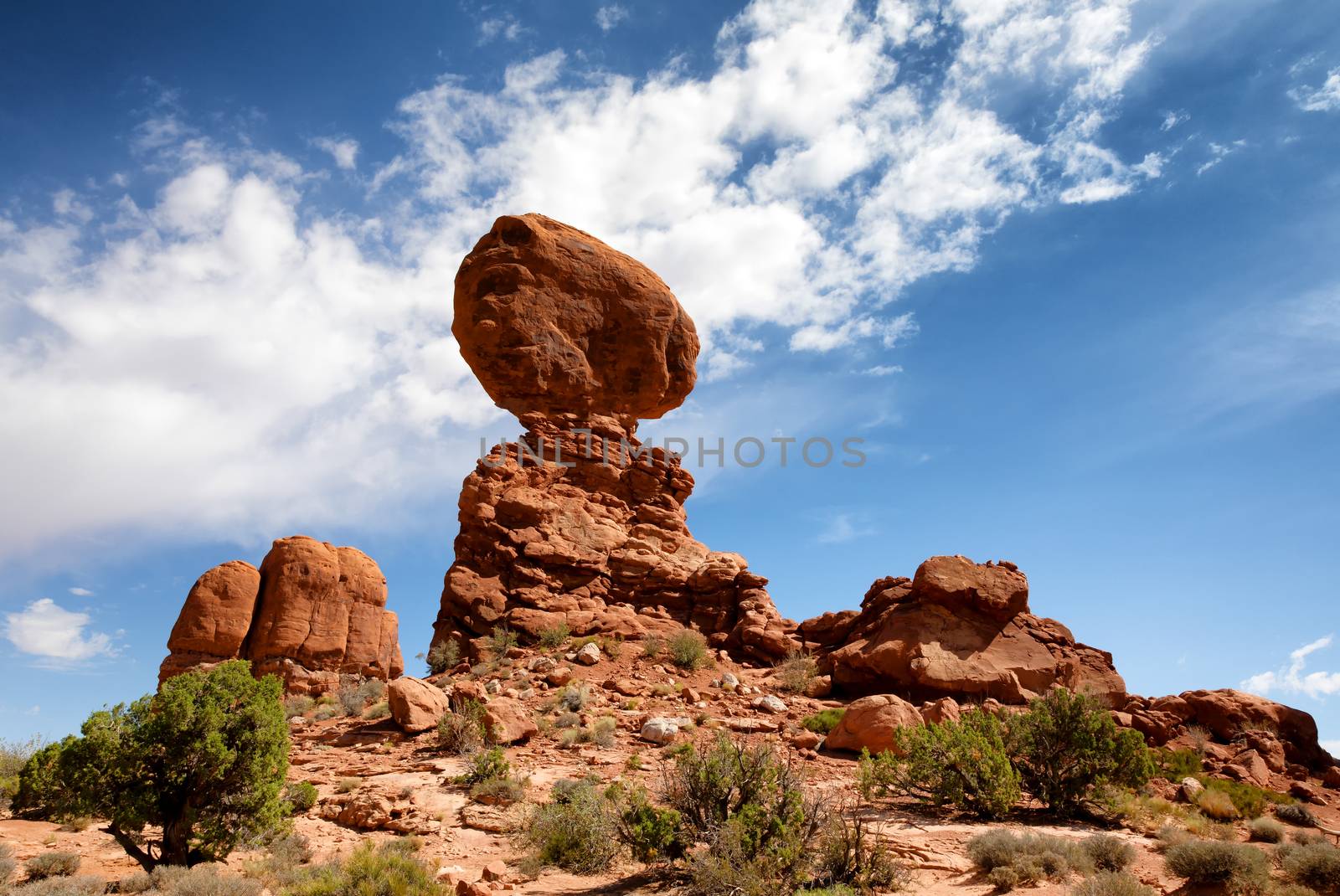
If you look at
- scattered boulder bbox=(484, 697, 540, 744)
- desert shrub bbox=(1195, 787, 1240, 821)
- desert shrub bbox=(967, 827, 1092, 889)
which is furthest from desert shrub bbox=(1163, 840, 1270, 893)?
scattered boulder bbox=(484, 697, 540, 744)

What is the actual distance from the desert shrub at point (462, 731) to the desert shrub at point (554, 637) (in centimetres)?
540

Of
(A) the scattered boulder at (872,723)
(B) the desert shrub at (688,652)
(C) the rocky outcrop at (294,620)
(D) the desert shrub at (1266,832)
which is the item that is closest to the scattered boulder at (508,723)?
(B) the desert shrub at (688,652)

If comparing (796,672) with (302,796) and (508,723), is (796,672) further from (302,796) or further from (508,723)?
(302,796)

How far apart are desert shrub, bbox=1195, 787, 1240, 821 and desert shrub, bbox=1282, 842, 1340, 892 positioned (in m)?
3.82

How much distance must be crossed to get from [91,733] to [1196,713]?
1985 centimetres

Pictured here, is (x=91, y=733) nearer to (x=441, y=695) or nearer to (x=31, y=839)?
(x=31, y=839)

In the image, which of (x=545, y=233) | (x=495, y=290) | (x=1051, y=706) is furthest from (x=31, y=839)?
(x=545, y=233)

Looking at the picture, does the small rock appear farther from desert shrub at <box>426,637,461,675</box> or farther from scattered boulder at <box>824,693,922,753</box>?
desert shrub at <box>426,637,461,675</box>

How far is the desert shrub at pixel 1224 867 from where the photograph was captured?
8.04m

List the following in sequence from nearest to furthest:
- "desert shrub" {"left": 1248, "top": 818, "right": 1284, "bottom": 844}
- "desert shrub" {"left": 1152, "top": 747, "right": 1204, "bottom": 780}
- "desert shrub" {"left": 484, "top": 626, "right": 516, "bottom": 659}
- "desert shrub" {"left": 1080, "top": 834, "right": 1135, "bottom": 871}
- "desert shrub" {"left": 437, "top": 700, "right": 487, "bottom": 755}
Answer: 1. "desert shrub" {"left": 1080, "top": 834, "right": 1135, "bottom": 871}
2. "desert shrub" {"left": 1248, "top": 818, "right": 1284, "bottom": 844}
3. "desert shrub" {"left": 437, "top": 700, "right": 487, "bottom": 755}
4. "desert shrub" {"left": 1152, "top": 747, "right": 1204, "bottom": 780}
5. "desert shrub" {"left": 484, "top": 626, "right": 516, "bottom": 659}

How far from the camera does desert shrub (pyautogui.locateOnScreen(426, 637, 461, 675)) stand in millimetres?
19250

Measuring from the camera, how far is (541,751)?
44.0ft

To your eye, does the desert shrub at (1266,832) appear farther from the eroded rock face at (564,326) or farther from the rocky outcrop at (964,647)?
the eroded rock face at (564,326)

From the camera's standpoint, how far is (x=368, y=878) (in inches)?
309
